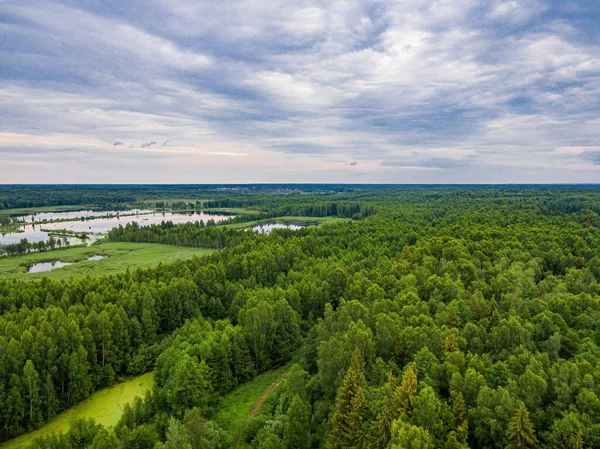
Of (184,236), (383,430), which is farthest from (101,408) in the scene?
(184,236)

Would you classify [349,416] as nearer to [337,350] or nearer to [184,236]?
[337,350]

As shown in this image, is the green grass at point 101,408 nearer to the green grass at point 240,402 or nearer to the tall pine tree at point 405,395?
the green grass at point 240,402

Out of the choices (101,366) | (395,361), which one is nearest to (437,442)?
(395,361)

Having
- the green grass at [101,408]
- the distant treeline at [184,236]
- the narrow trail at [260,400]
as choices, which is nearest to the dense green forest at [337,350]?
the narrow trail at [260,400]

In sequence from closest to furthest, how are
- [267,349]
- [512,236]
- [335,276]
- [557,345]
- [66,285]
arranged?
[557,345] < [267,349] < [66,285] < [335,276] < [512,236]

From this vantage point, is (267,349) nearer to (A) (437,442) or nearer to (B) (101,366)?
(B) (101,366)

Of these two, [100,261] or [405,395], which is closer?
[405,395]

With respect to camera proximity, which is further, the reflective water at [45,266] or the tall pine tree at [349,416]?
the reflective water at [45,266]
